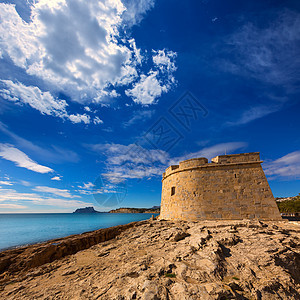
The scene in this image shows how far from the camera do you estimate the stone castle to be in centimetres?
1008

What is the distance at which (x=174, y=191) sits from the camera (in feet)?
44.5

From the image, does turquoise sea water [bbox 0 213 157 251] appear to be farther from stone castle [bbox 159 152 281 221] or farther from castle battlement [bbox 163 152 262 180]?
castle battlement [bbox 163 152 262 180]

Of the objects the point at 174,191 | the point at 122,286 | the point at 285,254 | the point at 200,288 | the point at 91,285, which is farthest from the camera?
the point at 174,191

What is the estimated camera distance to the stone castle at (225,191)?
1008 centimetres

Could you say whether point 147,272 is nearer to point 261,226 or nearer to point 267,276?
point 267,276

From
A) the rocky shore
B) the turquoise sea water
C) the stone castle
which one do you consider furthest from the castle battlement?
the turquoise sea water

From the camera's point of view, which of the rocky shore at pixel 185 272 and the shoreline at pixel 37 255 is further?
the shoreline at pixel 37 255

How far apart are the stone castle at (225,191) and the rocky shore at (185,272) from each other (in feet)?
8.71

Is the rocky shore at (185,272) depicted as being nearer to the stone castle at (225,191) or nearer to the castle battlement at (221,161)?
the stone castle at (225,191)

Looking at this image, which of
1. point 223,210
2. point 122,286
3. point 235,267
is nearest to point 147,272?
point 122,286

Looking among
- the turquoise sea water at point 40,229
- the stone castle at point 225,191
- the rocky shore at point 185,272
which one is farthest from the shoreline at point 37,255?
the turquoise sea water at point 40,229

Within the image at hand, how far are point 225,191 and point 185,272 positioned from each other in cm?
802

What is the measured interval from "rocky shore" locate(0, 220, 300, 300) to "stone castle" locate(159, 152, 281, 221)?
2.65m

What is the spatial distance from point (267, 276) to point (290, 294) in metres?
0.50
